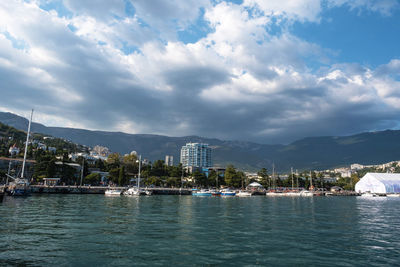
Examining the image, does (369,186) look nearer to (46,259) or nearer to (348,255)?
(348,255)

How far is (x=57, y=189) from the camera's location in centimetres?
10125

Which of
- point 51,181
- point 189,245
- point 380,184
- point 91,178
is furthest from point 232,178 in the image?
point 189,245

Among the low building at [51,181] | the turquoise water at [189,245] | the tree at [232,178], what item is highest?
the tree at [232,178]

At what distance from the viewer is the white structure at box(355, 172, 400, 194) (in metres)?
166

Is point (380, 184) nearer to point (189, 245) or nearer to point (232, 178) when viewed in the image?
point (232, 178)

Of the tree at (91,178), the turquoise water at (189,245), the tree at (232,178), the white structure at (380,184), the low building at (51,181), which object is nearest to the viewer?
the turquoise water at (189,245)

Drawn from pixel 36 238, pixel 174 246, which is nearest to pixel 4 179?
pixel 36 238

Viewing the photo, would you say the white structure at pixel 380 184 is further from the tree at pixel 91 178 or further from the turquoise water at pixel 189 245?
the turquoise water at pixel 189 245

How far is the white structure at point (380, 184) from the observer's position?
16550 cm

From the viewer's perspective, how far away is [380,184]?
166875 mm

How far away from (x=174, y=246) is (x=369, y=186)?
190 meters

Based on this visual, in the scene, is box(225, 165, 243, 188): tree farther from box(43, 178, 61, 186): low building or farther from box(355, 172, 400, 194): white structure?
box(43, 178, 61, 186): low building

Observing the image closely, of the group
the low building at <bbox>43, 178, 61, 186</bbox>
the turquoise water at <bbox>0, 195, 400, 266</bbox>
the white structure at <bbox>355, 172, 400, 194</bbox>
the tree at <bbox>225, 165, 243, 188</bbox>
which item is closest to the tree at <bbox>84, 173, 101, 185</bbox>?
the low building at <bbox>43, 178, 61, 186</bbox>

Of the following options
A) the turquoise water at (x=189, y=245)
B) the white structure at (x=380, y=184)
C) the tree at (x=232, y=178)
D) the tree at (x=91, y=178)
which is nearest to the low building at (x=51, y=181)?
the tree at (x=91, y=178)
